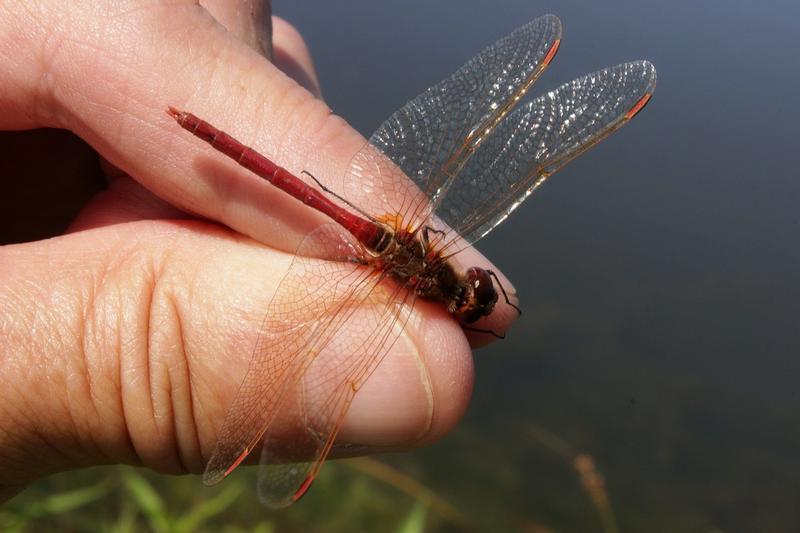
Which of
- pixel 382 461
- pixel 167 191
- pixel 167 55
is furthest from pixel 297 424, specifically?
pixel 382 461

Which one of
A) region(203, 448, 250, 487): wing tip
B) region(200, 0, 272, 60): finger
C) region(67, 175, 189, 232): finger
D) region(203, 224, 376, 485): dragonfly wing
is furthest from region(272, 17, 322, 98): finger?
region(203, 448, 250, 487): wing tip

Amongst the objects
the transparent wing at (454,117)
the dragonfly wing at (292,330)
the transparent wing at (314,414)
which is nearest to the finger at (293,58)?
the transparent wing at (454,117)

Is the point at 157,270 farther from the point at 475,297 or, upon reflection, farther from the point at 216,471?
the point at 475,297

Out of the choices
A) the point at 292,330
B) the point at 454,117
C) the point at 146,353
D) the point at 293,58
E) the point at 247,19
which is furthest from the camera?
the point at 293,58

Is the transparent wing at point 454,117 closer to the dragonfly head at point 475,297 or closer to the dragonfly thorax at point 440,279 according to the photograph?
the dragonfly thorax at point 440,279

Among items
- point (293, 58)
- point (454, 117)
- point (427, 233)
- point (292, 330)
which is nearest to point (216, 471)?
point (292, 330)

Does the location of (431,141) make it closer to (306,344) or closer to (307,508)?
(306,344)

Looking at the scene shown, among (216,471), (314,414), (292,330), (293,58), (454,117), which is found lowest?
(216,471)
